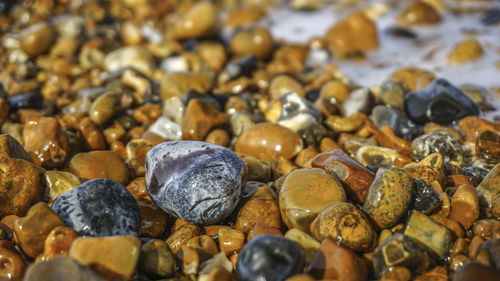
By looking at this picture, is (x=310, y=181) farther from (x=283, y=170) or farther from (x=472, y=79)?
(x=472, y=79)

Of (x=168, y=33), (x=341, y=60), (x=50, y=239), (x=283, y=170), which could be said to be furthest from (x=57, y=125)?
(x=341, y=60)

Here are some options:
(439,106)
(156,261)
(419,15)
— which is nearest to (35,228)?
(156,261)

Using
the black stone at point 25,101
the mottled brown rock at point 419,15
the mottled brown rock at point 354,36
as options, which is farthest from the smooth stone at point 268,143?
the mottled brown rock at point 419,15

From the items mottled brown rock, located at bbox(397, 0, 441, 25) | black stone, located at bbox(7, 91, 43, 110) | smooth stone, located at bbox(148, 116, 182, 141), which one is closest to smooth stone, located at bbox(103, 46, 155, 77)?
black stone, located at bbox(7, 91, 43, 110)

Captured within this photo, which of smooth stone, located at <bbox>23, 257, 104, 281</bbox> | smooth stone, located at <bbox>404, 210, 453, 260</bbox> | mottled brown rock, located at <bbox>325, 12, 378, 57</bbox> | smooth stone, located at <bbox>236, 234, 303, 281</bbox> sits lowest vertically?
mottled brown rock, located at <bbox>325, 12, 378, 57</bbox>

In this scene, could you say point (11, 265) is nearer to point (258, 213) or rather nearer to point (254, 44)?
point (258, 213)

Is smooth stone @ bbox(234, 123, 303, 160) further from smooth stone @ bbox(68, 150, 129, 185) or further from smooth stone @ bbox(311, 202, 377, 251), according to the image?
smooth stone @ bbox(311, 202, 377, 251)

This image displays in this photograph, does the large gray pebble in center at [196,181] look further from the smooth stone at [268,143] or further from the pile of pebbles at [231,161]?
the smooth stone at [268,143]
